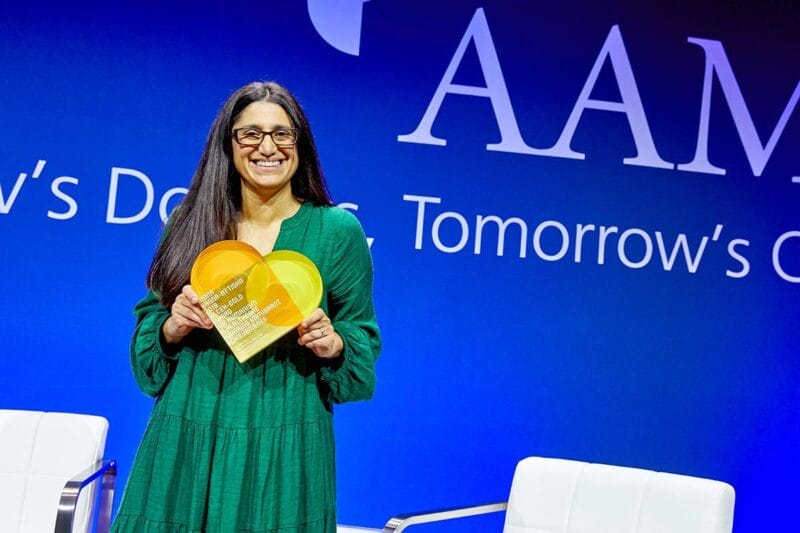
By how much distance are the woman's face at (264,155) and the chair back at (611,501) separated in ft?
4.80

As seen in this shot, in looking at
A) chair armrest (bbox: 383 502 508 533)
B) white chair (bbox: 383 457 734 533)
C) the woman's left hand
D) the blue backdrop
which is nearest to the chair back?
white chair (bbox: 383 457 734 533)

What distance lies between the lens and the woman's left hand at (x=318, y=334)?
1.76 meters

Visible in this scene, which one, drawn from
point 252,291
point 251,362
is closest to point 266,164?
point 252,291

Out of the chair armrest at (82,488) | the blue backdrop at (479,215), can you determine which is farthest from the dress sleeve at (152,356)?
the blue backdrop at (479,215)

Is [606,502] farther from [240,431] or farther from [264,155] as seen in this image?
[264,155]

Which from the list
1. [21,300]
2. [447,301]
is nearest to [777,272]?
[447,301]

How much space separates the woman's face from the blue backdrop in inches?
64.5

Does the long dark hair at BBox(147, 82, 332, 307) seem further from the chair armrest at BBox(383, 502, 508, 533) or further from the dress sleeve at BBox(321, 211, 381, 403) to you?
the chair armrest at BBox(383, 502, 508, 533)

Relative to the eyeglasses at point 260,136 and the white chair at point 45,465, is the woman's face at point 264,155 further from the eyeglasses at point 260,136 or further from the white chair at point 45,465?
the white chair at point 45,465

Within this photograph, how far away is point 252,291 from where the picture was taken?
5.84ft

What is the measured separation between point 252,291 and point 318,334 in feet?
0.49

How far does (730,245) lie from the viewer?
367 cm

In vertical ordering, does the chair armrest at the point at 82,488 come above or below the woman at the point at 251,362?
below

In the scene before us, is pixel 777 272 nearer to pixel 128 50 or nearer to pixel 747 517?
pixel 747 517
